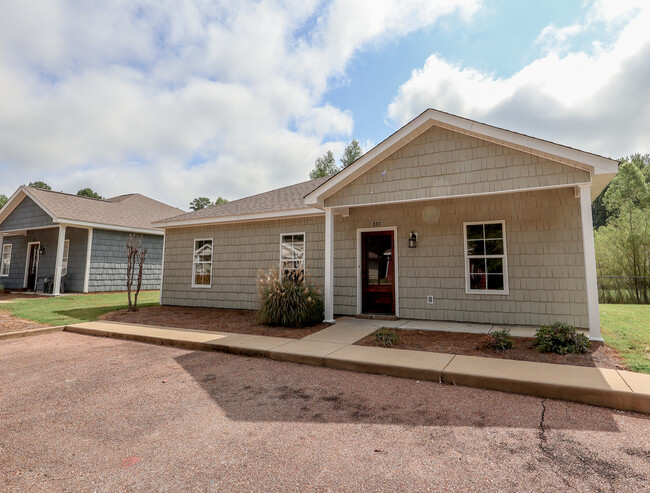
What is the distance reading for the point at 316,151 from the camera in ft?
113

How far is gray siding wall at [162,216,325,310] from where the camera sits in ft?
29.2

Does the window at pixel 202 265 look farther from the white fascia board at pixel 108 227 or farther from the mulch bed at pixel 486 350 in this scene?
the mulch bed at pixel 486 350

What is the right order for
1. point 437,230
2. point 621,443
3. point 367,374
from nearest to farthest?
1. point 621,443
2. point 367,374
3. point 437,230

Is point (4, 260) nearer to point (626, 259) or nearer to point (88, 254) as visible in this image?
point (88, 254)

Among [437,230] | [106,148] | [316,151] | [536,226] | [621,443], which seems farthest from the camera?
[316,151]

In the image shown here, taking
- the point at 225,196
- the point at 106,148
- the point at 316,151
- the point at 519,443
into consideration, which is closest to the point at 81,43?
the point at 106,148

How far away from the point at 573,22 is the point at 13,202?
2269 cm

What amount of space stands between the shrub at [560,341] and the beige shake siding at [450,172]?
2464 millimetres

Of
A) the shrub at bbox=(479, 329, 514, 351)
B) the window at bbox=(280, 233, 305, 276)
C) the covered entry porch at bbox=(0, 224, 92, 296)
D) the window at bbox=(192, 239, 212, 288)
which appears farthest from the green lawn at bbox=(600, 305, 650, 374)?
the covered entry porch at bbox=(0, 224, 92, 296)

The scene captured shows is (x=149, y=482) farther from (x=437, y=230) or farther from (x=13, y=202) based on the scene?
(x=13, y=202)

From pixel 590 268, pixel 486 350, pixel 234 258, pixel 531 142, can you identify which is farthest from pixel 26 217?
pixel 590 268

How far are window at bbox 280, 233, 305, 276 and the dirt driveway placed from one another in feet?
16.4

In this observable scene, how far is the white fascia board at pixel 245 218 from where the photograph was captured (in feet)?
28.6

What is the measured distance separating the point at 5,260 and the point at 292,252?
18.7 meters
